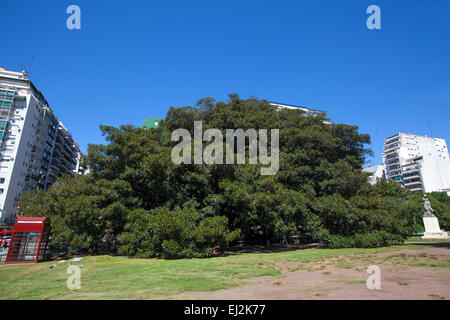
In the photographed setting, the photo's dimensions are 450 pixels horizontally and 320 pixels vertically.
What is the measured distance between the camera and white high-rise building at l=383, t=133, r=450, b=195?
79188 mm

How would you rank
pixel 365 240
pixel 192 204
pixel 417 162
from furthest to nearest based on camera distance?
pixel 417 162 → pixel 192 204 → pixel 365 240

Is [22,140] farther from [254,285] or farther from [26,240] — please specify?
[254,285]

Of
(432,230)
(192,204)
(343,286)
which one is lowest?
(343,286)

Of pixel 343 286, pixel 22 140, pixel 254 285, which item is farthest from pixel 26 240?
pixel 22 140

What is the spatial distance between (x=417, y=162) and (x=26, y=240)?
100m

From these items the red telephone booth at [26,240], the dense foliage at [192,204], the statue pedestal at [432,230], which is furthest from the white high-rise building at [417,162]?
the red telephone booth at [26,240]

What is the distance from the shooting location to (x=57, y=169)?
63531 mm

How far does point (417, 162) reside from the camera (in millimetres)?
80750

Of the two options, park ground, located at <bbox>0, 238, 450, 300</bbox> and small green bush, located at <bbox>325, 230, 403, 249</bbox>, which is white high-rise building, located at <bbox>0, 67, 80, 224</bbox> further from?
small green bush, located at <bbox>325, 230, 403, 249</bbox>

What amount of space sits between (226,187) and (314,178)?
11367mm

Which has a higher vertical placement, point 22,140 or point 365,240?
point 22,140

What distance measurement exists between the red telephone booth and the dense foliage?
1646 millimetres

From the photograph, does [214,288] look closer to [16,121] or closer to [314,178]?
[314,178]
